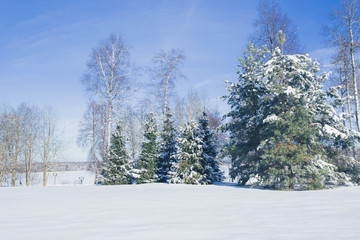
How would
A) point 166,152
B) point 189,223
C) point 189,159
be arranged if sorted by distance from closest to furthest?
point 189,223
point 189,159
point 166,152

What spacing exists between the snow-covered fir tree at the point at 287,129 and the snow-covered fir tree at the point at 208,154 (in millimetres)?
3232

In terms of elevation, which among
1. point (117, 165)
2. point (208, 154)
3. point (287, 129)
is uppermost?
point (287, 129)

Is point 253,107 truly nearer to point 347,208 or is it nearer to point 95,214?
point 347,208

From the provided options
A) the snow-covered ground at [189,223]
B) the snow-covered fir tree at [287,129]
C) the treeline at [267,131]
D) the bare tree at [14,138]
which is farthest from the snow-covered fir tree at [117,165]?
the bare tree at [14,138]

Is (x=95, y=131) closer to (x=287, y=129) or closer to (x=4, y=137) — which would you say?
(x=4, y=137)

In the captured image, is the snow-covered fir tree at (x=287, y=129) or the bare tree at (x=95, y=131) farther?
the bare tree at (x=95, y=131)

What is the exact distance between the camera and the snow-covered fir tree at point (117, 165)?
1586 cm

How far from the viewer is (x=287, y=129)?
962 cm

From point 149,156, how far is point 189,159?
303cm

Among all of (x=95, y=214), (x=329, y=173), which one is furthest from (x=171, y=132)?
(x=95, y=214)

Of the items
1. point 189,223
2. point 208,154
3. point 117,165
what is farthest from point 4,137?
point 189,223

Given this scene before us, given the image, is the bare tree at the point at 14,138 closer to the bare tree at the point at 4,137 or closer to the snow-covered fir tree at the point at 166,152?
the bare tree at the point at 4,137

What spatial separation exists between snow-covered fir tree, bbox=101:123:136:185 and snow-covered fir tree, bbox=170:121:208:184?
137 inches

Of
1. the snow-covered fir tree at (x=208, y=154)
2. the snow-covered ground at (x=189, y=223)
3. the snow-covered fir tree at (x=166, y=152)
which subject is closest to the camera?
the snow-covered ground at (x=189, y=223)
